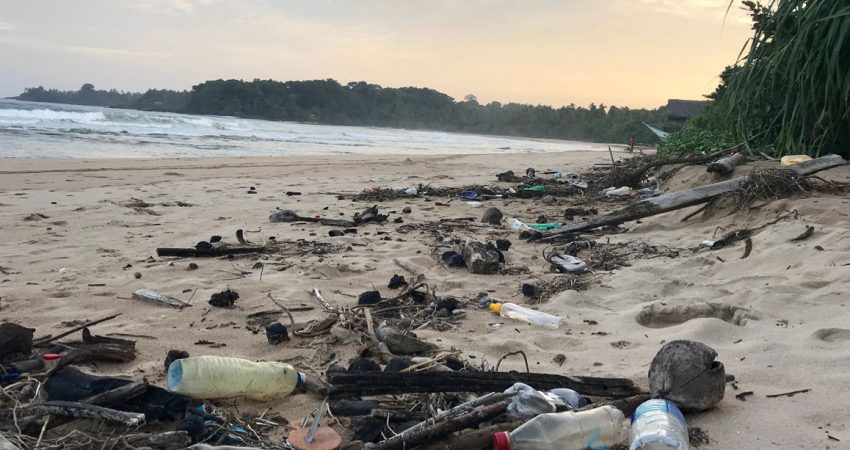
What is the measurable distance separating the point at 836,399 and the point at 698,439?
1.88 feet

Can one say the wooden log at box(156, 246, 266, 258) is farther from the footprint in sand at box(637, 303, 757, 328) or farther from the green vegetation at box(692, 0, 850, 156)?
the green vegetation at box(692, 0, 850, 156)

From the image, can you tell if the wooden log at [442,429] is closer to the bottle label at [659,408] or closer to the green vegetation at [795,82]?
the bottle label at [659,408]

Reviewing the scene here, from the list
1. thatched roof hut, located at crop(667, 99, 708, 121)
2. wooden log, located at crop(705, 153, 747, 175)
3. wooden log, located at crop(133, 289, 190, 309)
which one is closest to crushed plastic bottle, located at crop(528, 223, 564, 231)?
wooden log, located at crop(705, 153, 747, 175)

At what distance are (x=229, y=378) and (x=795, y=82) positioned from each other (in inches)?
274

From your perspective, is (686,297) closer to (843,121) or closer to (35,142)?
(843,121)

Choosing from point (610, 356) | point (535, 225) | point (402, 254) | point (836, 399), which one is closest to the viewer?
point (836, 399)

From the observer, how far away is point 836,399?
1.97m

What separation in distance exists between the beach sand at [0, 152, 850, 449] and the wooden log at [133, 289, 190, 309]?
0.21 feet

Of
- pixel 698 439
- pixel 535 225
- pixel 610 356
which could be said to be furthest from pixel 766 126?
pixel 698 439

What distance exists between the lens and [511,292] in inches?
148

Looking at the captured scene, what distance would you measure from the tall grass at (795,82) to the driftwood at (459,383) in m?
5.21

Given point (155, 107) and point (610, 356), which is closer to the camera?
point (610, 356)

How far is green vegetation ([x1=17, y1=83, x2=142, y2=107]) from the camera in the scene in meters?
66.3

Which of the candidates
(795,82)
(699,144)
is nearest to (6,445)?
(795,82)
